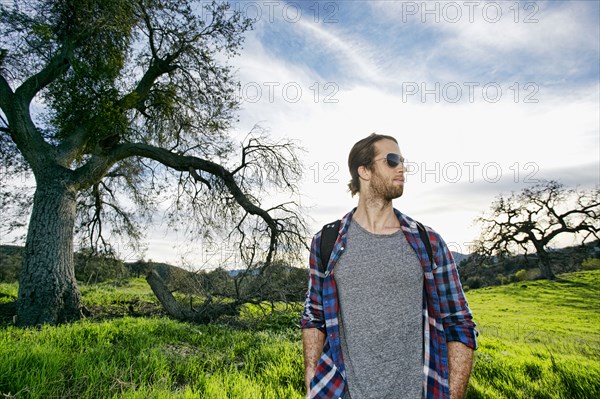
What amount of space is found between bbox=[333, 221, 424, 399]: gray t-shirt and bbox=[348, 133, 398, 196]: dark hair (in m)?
0.58

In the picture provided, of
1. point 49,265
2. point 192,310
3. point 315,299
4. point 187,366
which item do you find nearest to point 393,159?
point 315,299

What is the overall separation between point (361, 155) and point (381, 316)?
1256mm

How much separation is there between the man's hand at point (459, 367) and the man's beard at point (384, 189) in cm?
105

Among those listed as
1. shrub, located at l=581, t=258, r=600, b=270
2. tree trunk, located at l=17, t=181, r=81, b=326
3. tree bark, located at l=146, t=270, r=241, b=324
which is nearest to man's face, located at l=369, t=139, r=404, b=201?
tree bark, located at l=146, t=270, r=241, b=324

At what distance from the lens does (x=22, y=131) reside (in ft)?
29.0

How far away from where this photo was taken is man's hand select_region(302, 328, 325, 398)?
221cm

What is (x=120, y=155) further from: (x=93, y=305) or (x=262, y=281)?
(x=262, y=281)

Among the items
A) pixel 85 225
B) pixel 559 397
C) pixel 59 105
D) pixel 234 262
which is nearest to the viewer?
pixel 559 397

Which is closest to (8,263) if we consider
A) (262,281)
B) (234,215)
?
(234,215)

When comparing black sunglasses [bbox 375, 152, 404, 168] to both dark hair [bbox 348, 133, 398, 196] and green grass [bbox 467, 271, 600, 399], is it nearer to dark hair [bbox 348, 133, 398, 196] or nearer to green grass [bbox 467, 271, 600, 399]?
dark hair [bbox 348, 133, 398, 196]

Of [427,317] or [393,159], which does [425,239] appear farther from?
[393,159]

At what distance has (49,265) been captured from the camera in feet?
25.5

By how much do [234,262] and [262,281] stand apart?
136 cm

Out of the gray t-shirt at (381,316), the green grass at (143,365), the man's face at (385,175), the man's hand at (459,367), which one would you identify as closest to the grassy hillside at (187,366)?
the green grass at (143,365)
